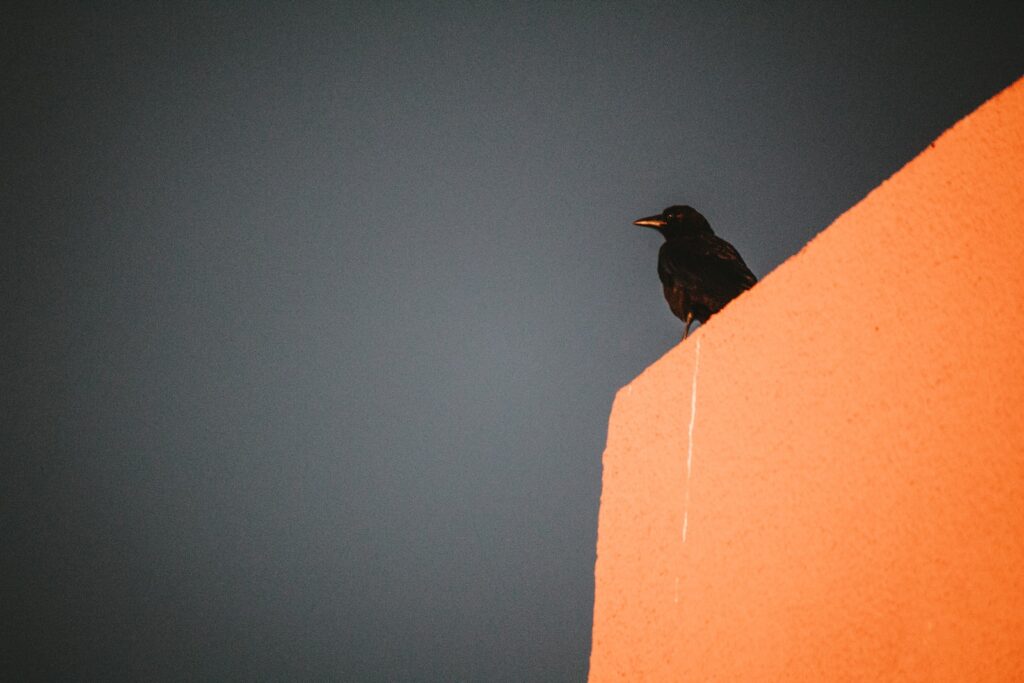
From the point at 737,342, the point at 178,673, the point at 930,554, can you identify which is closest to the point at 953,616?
the point at 930,554

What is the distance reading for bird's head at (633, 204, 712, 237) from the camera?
346cm

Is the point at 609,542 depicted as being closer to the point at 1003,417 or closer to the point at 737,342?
the point at 737,342

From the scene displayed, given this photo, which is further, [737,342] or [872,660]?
[737,342]

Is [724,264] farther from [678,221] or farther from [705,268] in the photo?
[678,221]

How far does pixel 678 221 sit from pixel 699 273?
0.68 m

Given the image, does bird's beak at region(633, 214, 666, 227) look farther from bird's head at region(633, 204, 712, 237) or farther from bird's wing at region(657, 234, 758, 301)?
bird's wing at region(657, 234, 758, 301)

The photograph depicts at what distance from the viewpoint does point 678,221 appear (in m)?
3.49

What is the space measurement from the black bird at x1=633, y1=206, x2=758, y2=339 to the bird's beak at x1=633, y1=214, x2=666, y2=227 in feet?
0.47

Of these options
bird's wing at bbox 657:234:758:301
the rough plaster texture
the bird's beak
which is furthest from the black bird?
the rough plaster texture

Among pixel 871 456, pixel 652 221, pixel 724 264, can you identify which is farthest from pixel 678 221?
pixel 871 456

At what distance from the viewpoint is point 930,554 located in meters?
0.57

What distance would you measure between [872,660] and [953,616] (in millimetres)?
107

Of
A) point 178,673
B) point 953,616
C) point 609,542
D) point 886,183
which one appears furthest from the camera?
point 178,673

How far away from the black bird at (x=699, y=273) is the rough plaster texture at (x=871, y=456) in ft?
6.44
